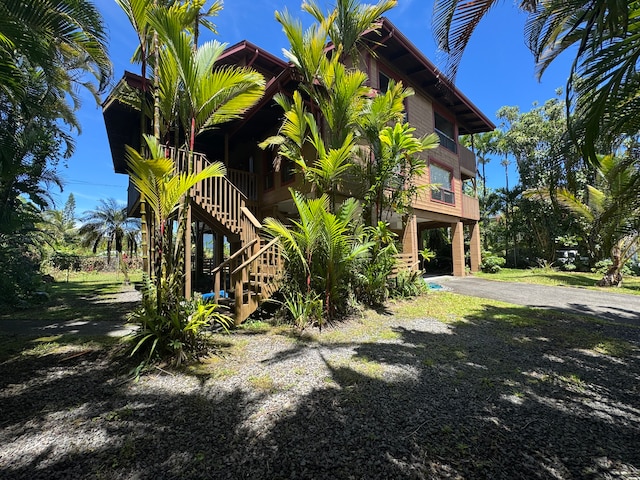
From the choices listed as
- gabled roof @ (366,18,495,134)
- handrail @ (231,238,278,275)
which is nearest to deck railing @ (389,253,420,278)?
handrail @ (231,238,278,275)

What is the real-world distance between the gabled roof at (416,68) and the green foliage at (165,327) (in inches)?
329

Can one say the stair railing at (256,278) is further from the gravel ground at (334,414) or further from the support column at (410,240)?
the support column at (410,240)

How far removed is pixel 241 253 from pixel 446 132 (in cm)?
1288

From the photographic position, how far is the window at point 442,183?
1312 centimetres

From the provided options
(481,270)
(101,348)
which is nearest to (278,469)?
(101,348)

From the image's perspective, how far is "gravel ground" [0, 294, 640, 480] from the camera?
2.16m

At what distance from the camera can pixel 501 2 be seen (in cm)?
321

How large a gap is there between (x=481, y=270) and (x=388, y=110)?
12404 mm

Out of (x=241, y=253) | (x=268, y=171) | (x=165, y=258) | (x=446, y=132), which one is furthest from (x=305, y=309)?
(x=446, y=132)

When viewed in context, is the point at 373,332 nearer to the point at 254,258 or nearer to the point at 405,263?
the point at 254,258

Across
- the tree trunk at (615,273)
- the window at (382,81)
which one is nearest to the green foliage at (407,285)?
the window at (382,81)

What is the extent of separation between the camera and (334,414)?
9.26 ft

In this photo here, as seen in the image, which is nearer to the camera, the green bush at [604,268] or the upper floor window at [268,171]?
the upper floor window at [268,171]

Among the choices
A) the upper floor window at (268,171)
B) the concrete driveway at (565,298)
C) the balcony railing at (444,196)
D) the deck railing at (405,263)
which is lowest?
the concrete driveway at (565,298)
